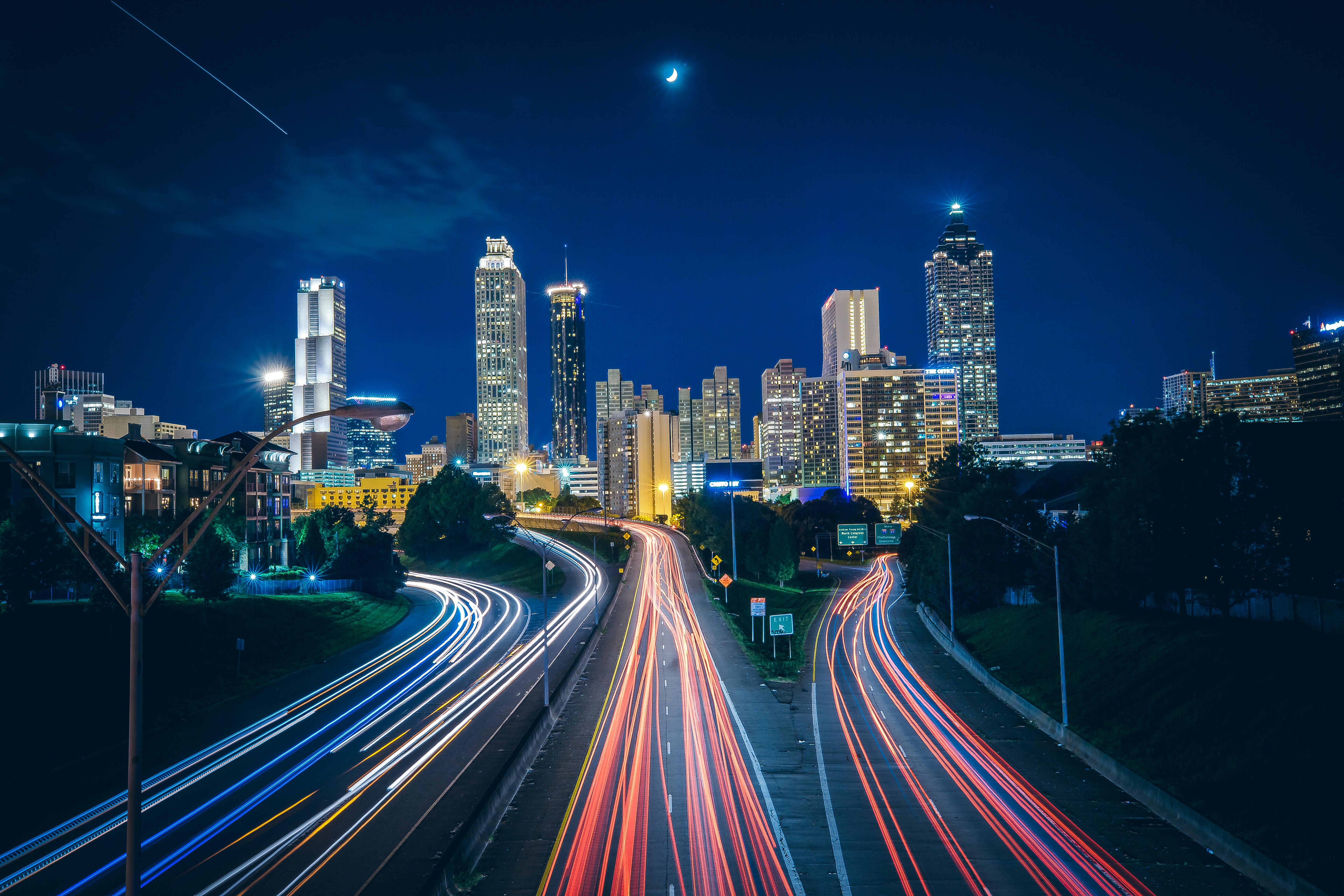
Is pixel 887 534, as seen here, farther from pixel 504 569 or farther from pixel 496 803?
pixel 496 803

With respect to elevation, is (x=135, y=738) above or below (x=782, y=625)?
above

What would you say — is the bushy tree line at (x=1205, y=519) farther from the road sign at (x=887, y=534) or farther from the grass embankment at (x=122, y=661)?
the grass embankment at (x=122, y=661)

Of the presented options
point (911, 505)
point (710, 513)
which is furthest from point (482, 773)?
point (911, 505)

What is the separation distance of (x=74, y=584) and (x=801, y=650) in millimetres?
48287

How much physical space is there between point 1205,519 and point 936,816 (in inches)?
969

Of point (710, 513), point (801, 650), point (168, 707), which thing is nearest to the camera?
point (168, 707)

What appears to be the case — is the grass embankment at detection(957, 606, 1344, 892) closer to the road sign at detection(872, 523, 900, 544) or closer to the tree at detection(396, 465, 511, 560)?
the road sign at detection(872, 523, 900, 544)

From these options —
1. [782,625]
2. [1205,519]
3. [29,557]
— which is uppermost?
[1205,519]

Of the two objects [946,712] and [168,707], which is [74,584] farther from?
[946,712]

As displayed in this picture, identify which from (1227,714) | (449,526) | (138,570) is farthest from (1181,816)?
(449,526)

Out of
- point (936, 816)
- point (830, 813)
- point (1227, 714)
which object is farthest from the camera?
point (1227, 714)

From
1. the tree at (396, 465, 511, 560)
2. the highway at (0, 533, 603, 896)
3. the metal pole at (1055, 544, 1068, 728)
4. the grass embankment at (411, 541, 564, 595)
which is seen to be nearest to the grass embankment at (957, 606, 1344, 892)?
the metal pole at (1055, 544, 1068, 728)

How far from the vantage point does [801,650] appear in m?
51.8

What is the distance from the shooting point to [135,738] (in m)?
11.2
